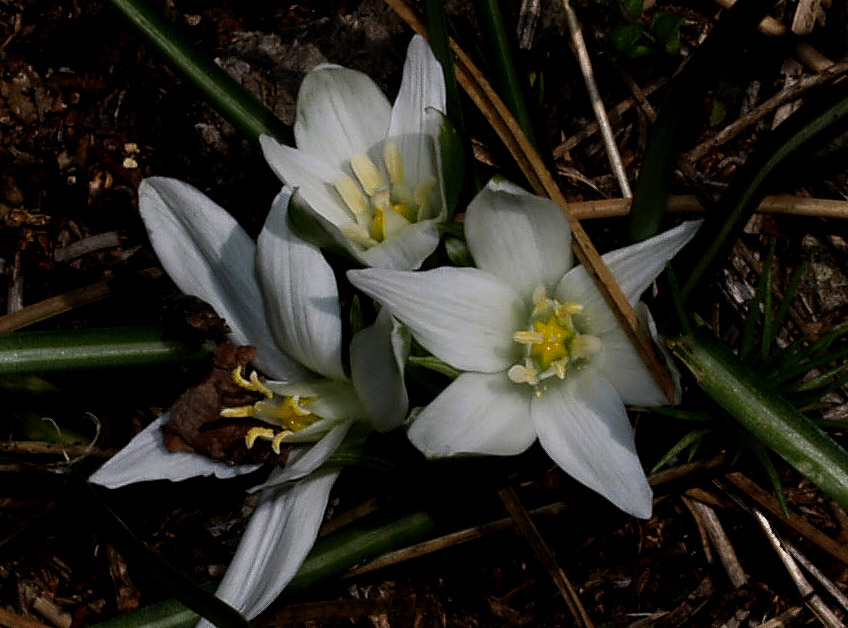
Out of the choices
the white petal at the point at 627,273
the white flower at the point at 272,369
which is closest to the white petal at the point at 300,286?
the white flower at the point at 272,369

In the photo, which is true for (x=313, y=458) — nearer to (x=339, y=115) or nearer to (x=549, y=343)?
(x=549, y=343)

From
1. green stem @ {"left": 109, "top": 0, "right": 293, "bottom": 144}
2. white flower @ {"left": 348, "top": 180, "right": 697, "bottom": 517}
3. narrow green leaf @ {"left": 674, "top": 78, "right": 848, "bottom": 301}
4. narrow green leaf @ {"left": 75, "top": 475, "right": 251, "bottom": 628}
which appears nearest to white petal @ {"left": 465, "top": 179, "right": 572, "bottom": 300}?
white flower @ {"left": 348, "top": 180, "right": 697, "bottom": 517}

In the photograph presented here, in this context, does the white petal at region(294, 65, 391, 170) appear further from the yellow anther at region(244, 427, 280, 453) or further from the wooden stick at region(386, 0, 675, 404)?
the yellow anther at region(244, 427, 280, 453)

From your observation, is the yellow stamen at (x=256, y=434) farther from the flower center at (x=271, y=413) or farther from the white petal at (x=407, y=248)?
the white petal at (x=407, y=248)

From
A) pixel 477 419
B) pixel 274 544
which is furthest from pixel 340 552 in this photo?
pixel 477 419

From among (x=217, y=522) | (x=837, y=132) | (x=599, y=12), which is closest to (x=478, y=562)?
(x=217, y=522)

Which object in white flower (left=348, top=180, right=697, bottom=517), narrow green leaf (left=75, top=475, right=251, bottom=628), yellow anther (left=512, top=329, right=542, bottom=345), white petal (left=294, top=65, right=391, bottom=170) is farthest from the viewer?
white petal (left=294, top=65, right=391, bottom=170)

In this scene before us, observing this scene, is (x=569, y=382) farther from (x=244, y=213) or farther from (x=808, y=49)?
(x=808, y=49)
